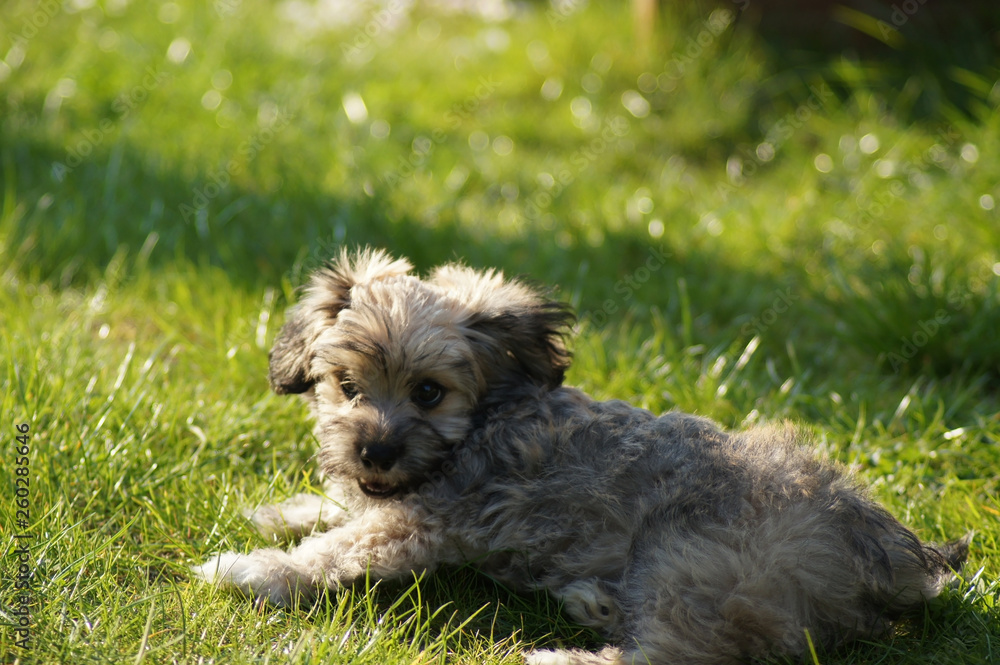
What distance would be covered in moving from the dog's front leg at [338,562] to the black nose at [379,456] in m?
0.17

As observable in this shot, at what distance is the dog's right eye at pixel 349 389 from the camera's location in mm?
3084

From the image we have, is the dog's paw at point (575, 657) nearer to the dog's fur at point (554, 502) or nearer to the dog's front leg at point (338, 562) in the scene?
the dog's fur at point (554, 502)

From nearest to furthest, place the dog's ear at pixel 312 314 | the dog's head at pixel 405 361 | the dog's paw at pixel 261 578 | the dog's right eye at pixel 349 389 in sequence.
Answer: the dog's paw at pixel 261 578
the dog's head at pixel 405 361
the dog's right eye at pixel 349 389
the dog's ear at pixel 312 314

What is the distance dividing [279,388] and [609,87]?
4770 mm

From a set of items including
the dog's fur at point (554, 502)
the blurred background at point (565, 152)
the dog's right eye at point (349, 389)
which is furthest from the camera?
the blurred background at point (565, 152)

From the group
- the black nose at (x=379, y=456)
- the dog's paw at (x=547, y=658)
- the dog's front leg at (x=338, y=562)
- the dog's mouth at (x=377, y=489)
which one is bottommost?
the dog's paw at (x=547, y=658)

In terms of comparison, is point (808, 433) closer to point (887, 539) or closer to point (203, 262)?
point (887, 539)

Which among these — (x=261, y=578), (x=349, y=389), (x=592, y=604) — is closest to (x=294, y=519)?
(x=261, y=578)

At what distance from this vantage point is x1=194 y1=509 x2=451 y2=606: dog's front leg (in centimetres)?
287

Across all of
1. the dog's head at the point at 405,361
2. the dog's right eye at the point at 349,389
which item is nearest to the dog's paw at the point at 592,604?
the dog's head at the point at 405,361

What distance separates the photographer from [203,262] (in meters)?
4.95

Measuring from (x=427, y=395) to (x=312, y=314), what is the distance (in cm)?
57

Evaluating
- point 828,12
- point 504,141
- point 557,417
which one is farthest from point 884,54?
point 557,417

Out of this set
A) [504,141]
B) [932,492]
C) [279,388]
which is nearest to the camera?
[279,388]
